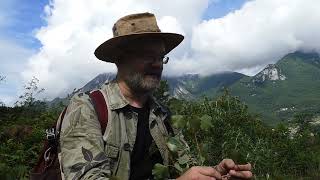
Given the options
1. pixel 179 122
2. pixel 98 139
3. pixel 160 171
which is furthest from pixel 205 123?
pixel 98 139

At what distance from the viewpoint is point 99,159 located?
3201 millimetres

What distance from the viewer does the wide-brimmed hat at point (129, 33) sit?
12.7ft

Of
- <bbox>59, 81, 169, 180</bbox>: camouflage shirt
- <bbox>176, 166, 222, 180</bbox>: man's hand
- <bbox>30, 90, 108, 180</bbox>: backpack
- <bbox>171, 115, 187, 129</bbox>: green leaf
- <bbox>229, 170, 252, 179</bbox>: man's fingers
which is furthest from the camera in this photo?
<bbox>30, 90, 108, 180</bbox>: backpack

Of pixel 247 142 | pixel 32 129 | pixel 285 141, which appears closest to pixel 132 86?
pixel 32 129

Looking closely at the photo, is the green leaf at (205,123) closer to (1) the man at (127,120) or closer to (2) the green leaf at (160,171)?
(1) the man at (127,120)

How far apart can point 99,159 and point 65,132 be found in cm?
30

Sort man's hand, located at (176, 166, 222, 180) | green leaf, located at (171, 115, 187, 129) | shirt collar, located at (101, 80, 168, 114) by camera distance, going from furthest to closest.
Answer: shirt collar, located at (101, 80, 168, 114)
green leaf, located at (171, 115, 187, 129)
man's hand, located at (176, 166, 222, 180)

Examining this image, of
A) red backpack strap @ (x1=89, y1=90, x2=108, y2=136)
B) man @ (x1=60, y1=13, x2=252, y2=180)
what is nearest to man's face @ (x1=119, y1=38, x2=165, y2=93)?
man @ (x1=60, y1=13, x2=252, y2=180)

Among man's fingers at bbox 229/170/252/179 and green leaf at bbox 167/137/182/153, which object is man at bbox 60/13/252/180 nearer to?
man's fingers at bbox 229/170/252/179

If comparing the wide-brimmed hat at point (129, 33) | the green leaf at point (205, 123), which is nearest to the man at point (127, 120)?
the wide-brimmed hat at point (129, 33)

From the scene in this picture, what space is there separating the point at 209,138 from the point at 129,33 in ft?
44.1

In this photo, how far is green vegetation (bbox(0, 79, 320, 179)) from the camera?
3199mm

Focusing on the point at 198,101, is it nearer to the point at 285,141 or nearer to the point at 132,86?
the point at 285,141

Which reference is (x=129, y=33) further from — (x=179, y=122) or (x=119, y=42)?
(x=179, y=122)
